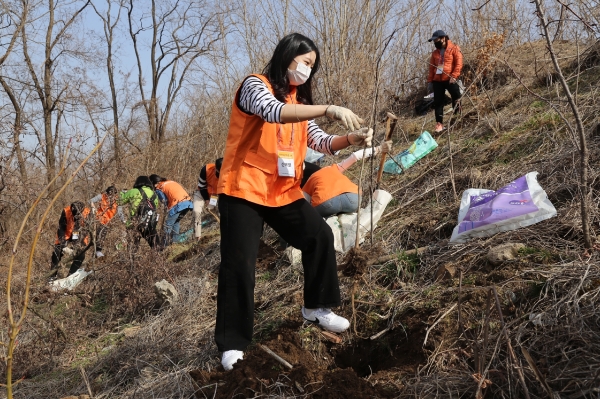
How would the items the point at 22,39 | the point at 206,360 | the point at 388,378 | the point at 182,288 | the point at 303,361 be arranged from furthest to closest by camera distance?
the point at 22,39 < the point at 182,288 < the point at 206,360 < the point at 303,361 < the point at 388,378

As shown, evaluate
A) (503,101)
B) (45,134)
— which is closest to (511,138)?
(503,101)

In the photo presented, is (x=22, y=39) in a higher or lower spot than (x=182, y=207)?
higher

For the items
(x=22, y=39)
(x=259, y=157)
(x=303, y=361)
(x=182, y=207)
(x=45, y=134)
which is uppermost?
(x=22, y=39)

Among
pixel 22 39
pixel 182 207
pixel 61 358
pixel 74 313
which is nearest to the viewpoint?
pixel 61 358

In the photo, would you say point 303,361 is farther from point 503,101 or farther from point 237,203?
point 503,101

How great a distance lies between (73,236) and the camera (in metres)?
6.29

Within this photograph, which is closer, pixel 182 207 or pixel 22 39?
pixel 182 207

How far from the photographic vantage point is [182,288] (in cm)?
454

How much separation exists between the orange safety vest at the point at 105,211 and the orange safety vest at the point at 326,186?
8.06 ft

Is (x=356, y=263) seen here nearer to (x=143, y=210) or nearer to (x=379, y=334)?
(x=379, y=334)

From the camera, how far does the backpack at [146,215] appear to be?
19.7ft

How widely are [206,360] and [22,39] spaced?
1359cm

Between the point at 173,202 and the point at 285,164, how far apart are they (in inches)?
181

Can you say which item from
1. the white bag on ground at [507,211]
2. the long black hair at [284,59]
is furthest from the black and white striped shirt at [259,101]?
the white bag on ground at [507,211]
